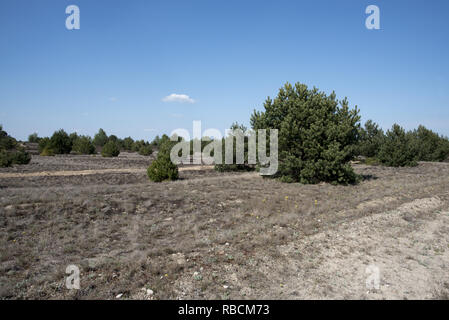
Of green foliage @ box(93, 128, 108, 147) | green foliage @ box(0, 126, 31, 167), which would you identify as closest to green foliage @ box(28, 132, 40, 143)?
green foliage @ box(93, 128, 108, 147)

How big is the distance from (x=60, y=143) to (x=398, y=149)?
56721 mm

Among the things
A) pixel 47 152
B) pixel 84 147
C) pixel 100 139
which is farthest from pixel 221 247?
pixel 100 139

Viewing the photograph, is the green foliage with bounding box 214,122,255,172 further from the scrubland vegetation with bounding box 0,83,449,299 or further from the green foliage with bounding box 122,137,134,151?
the green foliage with bounding box 122,137,134,151

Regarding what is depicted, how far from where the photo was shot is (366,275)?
5.04 meters

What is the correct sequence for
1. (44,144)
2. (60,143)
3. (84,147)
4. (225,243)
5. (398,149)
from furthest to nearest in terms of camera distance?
(84,147)
(60,143)
(44,144)
(398,149)
(225,243)

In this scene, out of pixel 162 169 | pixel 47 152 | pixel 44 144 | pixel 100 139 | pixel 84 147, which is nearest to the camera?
pixel 162 169

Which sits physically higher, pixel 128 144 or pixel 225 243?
pixel 128 144

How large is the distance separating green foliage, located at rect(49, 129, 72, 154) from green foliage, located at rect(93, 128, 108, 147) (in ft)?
90.4

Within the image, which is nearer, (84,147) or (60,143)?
(60,143)

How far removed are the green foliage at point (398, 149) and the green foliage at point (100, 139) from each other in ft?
248

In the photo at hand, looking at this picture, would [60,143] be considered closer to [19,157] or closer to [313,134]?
[19,157]

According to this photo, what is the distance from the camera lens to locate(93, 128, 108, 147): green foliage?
269 ft

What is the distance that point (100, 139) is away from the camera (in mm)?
82188
